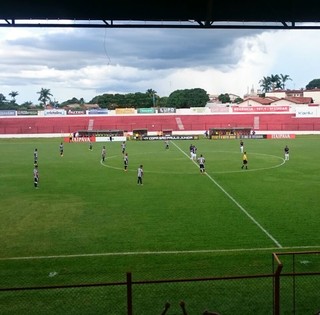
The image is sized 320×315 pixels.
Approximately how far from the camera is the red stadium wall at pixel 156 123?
87500 millimetres

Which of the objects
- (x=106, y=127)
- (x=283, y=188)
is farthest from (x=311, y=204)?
(x=106, y=127)

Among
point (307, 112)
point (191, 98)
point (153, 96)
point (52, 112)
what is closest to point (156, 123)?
point (52, 112)

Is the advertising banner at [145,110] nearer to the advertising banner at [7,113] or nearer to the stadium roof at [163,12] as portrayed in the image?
the advertising banner at [7,113]

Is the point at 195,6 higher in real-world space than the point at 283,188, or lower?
higher

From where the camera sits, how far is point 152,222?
19.4 m

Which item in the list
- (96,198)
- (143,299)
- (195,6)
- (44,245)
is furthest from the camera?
(96,198)

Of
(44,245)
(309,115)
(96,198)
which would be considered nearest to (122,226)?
(44,245)

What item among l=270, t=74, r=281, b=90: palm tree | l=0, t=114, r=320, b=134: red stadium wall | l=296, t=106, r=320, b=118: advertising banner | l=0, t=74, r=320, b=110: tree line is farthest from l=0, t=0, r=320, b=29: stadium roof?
l=270, t=74, r=281, b=90: palm tree

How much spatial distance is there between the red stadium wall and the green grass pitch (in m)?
52.4

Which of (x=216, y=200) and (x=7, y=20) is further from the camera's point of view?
(x=216, y=200)

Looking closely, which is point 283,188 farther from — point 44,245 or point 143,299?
point 143,299

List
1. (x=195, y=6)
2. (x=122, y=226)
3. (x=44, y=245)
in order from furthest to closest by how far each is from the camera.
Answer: (x=122, y=226)
(x=44, y=245)
(x=195, y=6)

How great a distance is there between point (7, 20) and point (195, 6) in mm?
6273

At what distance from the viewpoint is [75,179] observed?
105 ft
